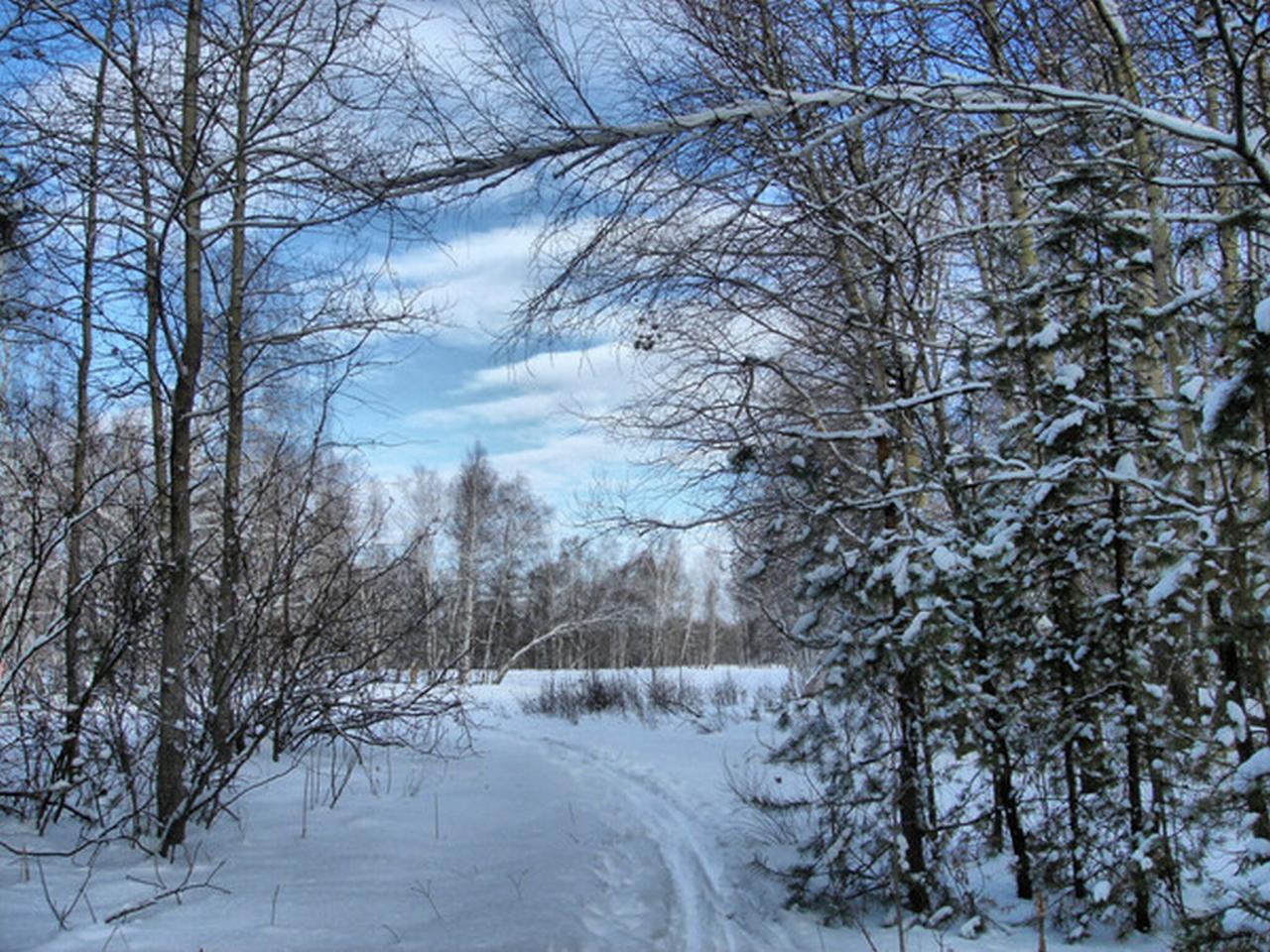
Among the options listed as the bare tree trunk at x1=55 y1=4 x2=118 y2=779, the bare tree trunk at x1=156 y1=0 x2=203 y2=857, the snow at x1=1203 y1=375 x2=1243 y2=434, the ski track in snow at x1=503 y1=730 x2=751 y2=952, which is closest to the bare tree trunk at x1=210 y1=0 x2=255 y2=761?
the bare tree trunk at x1=156 y1=0 x2=203 y2=857

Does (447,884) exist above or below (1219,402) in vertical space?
below

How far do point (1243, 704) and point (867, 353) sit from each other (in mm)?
2962

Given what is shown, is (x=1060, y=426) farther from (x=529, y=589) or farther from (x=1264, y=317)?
(x=529, y=589)

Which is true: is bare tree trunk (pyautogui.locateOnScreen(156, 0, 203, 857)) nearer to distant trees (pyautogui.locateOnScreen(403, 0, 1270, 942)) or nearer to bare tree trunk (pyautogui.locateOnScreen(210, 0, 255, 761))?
bare tree trunk (pyautogui.locateOnScreen(210, 0, 255, 761))

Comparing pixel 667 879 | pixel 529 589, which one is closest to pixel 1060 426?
pixel 667 879

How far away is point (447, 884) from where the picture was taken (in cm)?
464

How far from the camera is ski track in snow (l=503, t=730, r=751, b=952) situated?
421cm

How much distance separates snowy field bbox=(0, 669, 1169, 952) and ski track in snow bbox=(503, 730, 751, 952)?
2 cm

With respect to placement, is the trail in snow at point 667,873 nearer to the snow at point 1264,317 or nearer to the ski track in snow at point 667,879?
the ski track in snow at point 667,879

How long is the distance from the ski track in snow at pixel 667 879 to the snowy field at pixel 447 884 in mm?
18

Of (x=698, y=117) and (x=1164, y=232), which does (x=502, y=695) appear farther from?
(x=698, y=117)

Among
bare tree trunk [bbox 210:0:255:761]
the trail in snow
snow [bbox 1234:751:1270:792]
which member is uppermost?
bare tree trunk [bbox 210:0:255:761]

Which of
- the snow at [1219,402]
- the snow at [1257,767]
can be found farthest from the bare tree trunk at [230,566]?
the snow at [1257,767]

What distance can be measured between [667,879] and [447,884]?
4.74 feet
